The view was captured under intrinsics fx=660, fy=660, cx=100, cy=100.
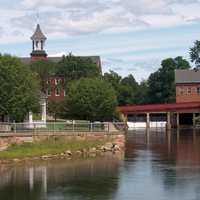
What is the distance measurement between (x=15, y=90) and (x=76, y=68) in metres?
48.5

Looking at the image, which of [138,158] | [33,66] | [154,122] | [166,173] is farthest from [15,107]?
[154,122]

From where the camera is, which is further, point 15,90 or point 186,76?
point 186,76

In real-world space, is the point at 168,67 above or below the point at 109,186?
above

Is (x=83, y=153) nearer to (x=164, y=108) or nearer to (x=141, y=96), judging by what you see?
(x=164, y=108)

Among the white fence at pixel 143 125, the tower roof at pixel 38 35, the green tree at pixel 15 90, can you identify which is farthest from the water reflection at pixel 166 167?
the tower roof at pixel 38 35

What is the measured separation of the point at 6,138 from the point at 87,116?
28.6 metres

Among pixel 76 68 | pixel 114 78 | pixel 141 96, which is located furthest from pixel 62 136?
pixel 141 96

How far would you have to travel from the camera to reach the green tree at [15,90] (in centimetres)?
5272

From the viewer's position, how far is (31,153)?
47.4 metres

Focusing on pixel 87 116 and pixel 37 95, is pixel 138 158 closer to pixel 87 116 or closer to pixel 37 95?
pixel 37 95

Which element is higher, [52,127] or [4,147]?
[52,127]

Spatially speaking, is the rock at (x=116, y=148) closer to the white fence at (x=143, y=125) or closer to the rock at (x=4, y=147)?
the rock at (x=4, y=147)

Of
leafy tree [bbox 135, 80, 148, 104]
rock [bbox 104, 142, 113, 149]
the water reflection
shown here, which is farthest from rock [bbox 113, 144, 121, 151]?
leafy tree [bbox 135, 80, 148, 104]

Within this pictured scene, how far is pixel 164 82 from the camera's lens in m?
130
